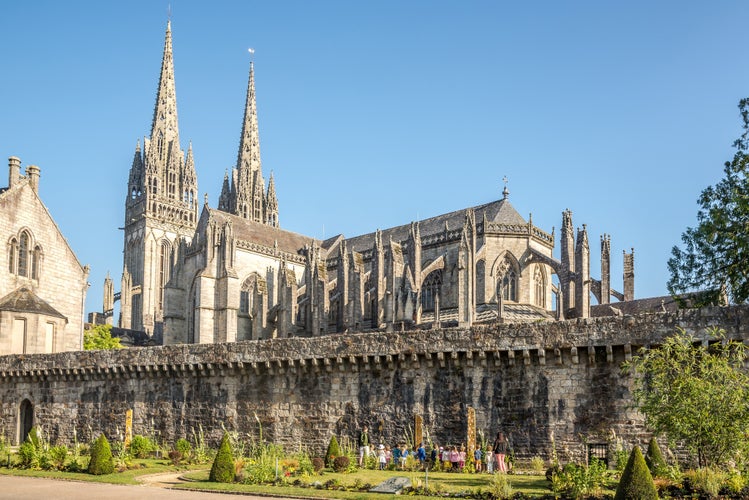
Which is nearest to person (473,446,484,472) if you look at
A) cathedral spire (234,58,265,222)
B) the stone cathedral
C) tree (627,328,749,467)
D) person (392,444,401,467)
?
person (392,444,401,467)

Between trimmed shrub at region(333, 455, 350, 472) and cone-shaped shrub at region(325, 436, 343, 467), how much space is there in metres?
0.44

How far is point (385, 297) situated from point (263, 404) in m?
23.2

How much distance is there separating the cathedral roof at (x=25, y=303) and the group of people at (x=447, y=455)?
71.5 feet

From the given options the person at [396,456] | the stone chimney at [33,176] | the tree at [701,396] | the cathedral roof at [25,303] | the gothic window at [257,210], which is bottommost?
the person at [396,456]

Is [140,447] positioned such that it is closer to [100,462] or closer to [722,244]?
[100,462]

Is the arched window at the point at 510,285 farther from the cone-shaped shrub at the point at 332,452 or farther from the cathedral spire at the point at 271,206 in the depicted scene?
the cathedral spire at the point at 271,206

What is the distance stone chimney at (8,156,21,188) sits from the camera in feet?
139

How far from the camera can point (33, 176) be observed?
1719 inches

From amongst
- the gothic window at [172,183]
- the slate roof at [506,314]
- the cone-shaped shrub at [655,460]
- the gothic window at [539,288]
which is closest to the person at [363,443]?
the cone-shaped shrub at [655,460]

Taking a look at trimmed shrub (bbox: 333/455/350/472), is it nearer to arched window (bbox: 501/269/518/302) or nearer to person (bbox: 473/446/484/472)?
person (bbox: 473/446/484/472)

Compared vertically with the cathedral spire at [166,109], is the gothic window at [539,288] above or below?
below

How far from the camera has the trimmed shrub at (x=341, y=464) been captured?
23609mm

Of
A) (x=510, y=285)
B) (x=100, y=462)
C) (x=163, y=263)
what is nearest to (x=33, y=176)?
(x=100, y=462)

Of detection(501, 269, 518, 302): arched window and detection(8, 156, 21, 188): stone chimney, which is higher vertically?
detection(8, 156, 21, 188): stone chimney
